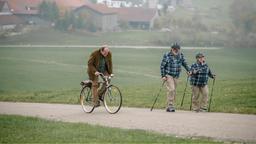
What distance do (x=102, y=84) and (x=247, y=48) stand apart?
178ft

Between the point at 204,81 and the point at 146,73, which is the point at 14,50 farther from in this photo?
the point at 204,81

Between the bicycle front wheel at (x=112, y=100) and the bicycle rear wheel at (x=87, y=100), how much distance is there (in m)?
0.69

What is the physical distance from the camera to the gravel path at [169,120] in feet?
35.6

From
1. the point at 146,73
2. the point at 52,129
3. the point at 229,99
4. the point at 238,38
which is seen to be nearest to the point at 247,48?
the point at 238,38

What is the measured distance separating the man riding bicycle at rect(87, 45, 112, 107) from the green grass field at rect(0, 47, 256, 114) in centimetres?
248

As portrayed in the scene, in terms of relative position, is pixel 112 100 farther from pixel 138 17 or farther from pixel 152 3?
pixel 152 3

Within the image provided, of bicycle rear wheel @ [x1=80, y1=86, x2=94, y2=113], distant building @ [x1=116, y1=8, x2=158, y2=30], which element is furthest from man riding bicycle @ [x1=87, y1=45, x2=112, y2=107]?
distant building @ [x1=116, y1=8, x2=158, y2=30]

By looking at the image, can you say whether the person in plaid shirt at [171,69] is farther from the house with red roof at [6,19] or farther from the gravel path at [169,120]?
the house with red roof at [6,19]

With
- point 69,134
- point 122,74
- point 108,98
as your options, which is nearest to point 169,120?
point 108,98

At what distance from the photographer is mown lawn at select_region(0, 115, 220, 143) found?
10.1 meters

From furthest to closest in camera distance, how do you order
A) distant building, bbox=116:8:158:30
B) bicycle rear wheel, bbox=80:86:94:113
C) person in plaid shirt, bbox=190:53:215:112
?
distant building, bbox=116:8:158:30 → bicycle rear wheel, bbox=80:86:94:113 → person in plaid shirt, bbox=190:53:215:112

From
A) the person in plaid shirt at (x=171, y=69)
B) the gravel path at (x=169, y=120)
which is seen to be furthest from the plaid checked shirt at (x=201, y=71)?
the gravel path at (x=169, y=120)

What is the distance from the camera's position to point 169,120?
1287 centimetres

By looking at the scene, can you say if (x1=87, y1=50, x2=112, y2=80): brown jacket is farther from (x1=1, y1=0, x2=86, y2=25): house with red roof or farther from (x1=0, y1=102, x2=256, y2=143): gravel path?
(x1=1, y1=0, x2=86, y2=25): house with red roof
